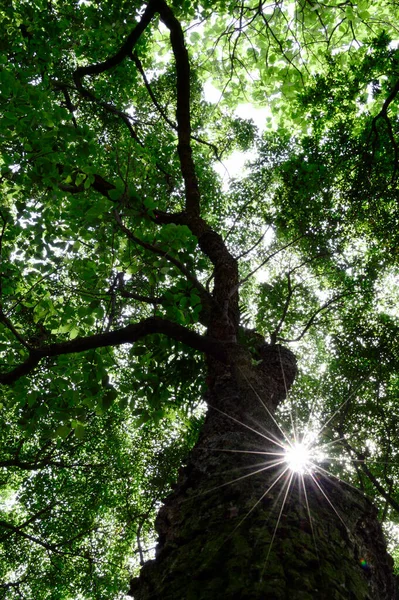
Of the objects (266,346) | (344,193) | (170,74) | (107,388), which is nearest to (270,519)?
(107,388)

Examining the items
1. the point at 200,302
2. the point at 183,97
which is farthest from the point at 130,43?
the point at 200,302

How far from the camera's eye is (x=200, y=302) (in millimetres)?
3729

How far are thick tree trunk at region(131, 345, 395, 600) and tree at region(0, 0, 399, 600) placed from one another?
1 centimetres

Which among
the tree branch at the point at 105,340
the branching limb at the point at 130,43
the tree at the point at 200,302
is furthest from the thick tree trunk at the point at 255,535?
the branching limb at the point at 130,43

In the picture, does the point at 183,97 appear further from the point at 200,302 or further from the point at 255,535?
the point at 255,535

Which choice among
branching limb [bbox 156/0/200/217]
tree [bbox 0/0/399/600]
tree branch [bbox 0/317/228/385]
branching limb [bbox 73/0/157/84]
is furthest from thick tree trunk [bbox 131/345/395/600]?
branching limb [bbox 73/0/157/84]

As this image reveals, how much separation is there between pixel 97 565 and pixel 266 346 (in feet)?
34.9

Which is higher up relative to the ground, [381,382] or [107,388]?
[381,382]

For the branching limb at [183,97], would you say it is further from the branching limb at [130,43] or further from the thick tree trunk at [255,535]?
the thick tree trunk at [255,535]

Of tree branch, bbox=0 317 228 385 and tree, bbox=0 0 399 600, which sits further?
tree branch, bbox=0 317 228 385

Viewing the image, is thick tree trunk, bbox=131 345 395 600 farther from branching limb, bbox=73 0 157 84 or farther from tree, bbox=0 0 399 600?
branching limb, bbox=73 0 157 84

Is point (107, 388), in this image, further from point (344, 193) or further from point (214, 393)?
point (344, 193)

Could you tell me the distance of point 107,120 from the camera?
32.8 ft

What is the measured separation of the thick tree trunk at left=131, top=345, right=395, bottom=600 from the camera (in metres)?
1.34
